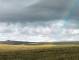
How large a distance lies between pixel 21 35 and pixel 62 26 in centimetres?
13

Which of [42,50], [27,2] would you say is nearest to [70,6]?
[27,2]

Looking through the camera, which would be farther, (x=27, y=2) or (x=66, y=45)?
(x=27, y=2)

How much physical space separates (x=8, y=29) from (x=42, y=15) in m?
0.12

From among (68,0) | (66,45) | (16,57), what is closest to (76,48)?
(66,45)

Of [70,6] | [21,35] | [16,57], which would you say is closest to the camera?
[16,57]

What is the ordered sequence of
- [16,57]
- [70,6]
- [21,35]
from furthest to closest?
[70,6] → [21,35] → [16,57]

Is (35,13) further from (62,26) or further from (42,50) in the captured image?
(42,50)

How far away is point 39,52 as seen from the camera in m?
0.33

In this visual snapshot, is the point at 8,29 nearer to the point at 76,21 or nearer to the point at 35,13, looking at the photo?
the point at 35,13

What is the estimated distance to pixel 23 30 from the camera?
1.49 ft

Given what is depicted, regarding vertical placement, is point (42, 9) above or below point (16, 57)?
above

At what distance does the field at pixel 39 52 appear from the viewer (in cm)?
32

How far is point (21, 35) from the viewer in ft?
1.40

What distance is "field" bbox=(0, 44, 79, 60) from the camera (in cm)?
32
